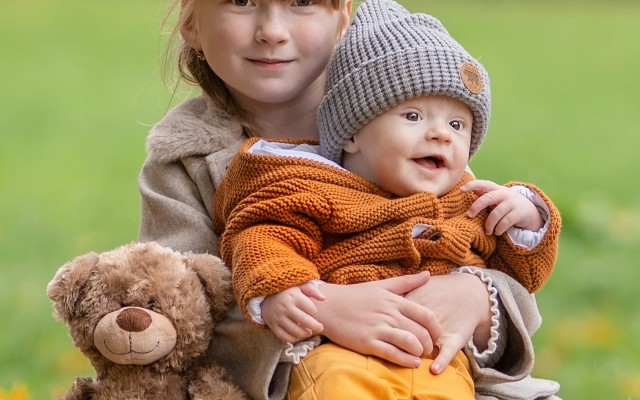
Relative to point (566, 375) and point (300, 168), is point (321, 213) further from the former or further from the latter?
point (566, 375)

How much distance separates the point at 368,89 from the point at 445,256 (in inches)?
15.1

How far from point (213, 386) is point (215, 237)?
0.41 m

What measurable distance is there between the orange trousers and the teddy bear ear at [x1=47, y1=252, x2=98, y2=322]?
47cm

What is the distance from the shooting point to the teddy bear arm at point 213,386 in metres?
2.19

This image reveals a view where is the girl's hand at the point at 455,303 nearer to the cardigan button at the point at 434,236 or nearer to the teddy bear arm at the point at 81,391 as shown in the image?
the cardigan button at the point at 434,236

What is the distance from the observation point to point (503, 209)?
7.42ft

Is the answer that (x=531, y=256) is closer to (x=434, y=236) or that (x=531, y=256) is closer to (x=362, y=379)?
(x=434, y=236)

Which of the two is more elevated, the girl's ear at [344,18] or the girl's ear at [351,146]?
the girl's ear at [344,18]

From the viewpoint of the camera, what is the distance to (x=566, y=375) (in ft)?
11.9

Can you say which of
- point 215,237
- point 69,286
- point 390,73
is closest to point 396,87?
point 390,73

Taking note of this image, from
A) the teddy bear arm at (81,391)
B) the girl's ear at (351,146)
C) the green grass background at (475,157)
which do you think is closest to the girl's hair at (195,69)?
the green grass background at (475,157)

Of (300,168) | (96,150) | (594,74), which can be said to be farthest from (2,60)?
(300,168)

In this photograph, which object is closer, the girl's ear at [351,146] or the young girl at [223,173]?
the young girl at [223,173]

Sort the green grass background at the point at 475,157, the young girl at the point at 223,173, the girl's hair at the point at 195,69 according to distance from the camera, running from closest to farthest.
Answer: the young girl at the point at 223,173 < the girl's hair at the point at 195,69 < the green grass background at the point at 475,157
